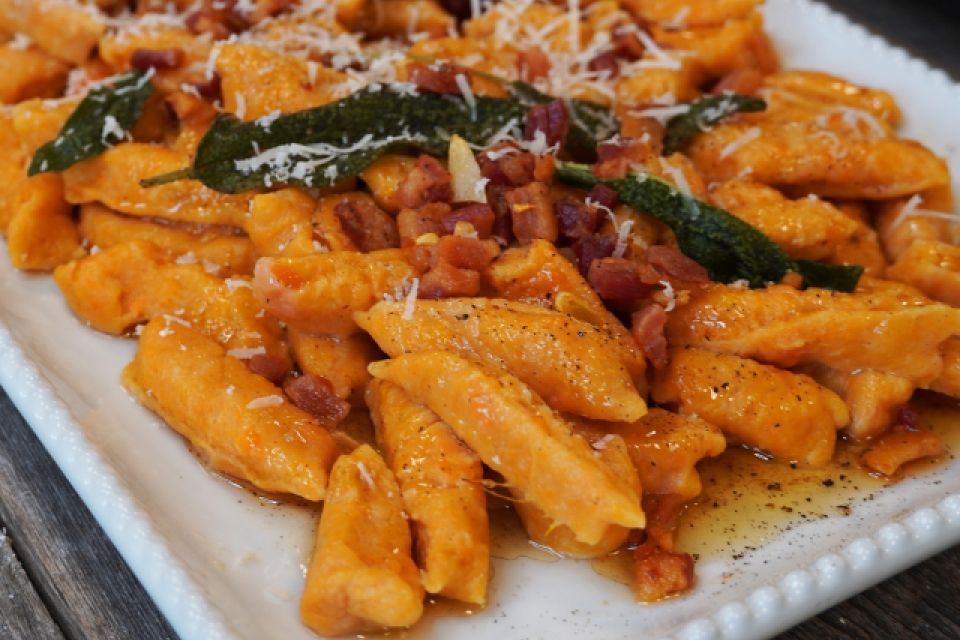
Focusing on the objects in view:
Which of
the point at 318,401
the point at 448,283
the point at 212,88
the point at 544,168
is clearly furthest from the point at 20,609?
the point at 544,168

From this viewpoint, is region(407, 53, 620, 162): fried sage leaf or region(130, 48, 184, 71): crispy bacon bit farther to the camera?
region(130, 48, 184, 71): crispy bacon bit

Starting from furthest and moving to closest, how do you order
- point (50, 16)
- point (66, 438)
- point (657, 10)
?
point (657, 10)
point (50, 16)
point (66, 438)

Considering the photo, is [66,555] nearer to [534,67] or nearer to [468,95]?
[468,95]

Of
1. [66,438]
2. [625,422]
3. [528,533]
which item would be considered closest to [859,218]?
Answer: [625,422]

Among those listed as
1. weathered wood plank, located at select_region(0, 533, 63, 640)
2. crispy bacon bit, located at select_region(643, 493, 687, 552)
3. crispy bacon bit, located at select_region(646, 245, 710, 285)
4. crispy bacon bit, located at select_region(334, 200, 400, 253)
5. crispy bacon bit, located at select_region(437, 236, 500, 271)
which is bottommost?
weathered wood plank, located at select_region(0, 533, 63, 640)

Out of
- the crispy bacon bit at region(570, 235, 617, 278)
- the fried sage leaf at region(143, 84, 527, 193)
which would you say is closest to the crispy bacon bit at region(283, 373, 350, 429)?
the fried sage leaf at region(143, 84, 527, 193)

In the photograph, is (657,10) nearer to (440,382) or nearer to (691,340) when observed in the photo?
(691,340)

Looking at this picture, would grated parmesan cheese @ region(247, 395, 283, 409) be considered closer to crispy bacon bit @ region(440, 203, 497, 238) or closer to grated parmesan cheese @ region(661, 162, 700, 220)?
crispy bacon bit @ region(440, 203, 497, 238)
